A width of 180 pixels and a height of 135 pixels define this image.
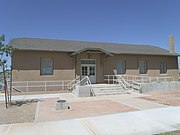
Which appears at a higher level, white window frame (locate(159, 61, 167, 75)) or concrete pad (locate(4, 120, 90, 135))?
white window frame (locate(159, 61, 167, 75))

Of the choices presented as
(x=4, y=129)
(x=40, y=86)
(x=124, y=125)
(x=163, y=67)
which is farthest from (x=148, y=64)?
(x=4, y=129)

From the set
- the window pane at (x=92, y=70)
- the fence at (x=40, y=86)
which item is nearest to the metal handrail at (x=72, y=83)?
the fence at (x=40, y=86)

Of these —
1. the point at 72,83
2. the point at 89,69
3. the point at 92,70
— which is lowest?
the point at 72,83

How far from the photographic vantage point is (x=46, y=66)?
15.8 m

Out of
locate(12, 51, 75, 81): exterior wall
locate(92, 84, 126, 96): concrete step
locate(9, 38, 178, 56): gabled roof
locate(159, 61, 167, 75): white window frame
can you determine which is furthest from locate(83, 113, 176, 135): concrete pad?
locate(159, 61, 167, 75): white window frame

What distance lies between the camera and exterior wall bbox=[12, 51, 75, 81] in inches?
577

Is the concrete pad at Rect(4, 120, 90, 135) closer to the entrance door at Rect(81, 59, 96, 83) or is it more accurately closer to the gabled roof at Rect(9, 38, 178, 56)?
the gabled roof at Rect(9, 38, 178, 56)

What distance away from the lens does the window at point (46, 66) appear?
15.7 metres

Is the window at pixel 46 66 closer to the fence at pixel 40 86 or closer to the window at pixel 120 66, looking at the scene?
the fence at pixel 40 86

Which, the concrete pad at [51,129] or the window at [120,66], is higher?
the window at [120,66]

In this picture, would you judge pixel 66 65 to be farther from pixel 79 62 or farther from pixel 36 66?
pixel 36 66

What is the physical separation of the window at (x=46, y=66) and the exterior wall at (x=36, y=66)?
340mm

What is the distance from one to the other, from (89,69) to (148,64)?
8011mm

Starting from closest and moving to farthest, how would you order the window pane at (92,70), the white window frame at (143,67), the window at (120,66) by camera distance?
the window pane at (92,70)
the window at (120,66)
the white window frame at (143,67)
